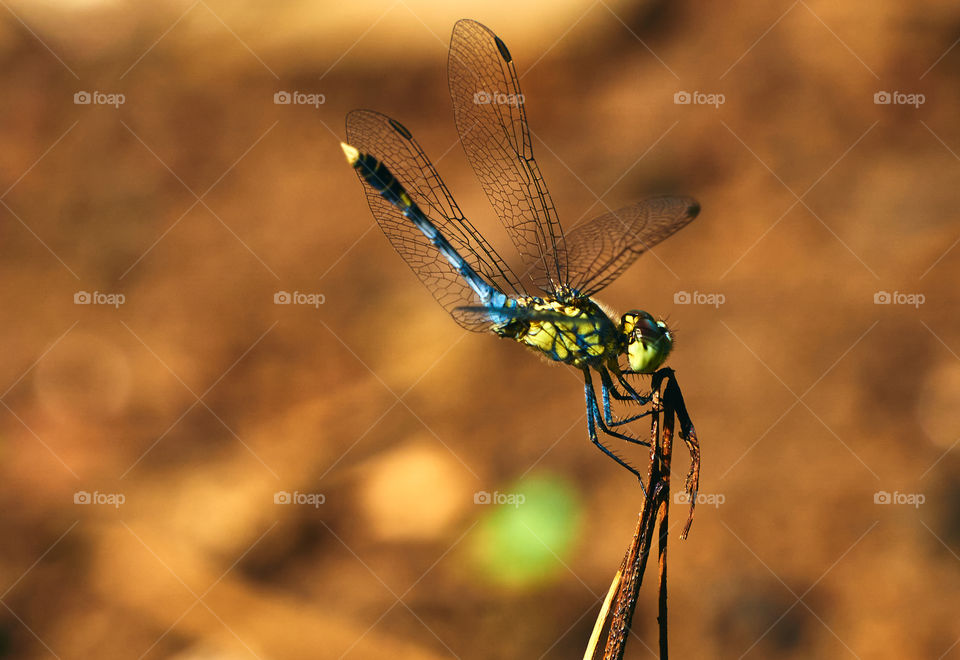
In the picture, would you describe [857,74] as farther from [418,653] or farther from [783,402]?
[418,653]

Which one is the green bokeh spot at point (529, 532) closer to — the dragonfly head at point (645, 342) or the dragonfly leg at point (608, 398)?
the dragonfly leg at point (608, 398)

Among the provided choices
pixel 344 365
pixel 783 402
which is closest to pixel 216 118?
pixel 344 365

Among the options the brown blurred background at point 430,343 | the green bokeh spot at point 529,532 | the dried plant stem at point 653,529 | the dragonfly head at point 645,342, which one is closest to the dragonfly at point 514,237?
the dragonfly head at point 645,342

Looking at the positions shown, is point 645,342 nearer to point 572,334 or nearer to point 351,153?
point 572,334

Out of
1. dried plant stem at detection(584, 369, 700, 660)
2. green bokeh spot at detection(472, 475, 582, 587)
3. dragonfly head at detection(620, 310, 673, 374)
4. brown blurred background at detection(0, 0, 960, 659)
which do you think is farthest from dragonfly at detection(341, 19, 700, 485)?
green bokeh spot at detection(472, 475, 582, 587)

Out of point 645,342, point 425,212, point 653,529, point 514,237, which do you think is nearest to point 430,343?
point 514,237

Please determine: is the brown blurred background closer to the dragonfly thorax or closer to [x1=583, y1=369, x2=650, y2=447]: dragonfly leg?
[x1=583, y1=369, x2=650, y2=447]: dragonfly leg
